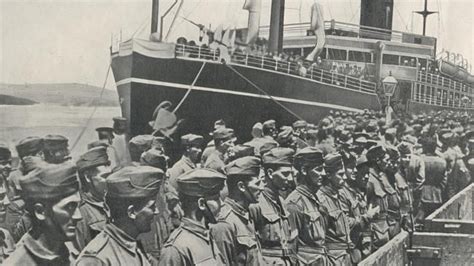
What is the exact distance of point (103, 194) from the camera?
13.8 feet

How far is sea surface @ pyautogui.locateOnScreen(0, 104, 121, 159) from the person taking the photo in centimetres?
394

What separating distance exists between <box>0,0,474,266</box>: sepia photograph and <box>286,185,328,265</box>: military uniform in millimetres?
14

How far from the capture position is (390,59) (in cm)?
834

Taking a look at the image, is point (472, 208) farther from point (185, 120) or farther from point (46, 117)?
point (46, 117)

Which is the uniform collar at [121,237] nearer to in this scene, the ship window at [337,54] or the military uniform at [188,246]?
the military uniform at [188,246]

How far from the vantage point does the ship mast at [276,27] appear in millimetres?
6418

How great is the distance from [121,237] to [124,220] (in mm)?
83

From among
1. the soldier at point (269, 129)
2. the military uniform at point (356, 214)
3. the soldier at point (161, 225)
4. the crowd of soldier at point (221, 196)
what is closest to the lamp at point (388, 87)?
the crowd of soldier at point (221, 196)

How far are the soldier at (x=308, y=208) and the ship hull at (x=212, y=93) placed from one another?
0.41 metres

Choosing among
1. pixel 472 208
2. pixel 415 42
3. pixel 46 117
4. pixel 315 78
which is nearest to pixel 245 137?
pixel 315 78

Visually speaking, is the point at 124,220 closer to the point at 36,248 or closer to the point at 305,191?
the point at 36,248

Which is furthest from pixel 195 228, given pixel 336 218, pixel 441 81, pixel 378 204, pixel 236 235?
pixel 441 81

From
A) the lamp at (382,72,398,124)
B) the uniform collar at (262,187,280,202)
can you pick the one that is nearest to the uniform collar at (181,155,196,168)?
the uniform collar at (262,187,280,202)

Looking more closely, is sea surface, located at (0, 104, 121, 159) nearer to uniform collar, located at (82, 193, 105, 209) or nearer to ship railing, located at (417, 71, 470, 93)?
uniform collar, located at (82, 193, 105, 209)
